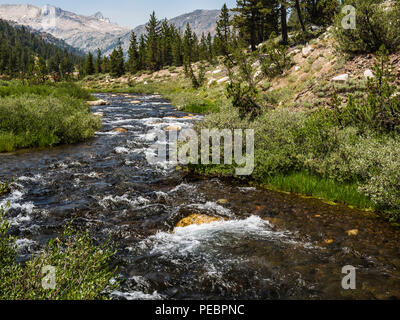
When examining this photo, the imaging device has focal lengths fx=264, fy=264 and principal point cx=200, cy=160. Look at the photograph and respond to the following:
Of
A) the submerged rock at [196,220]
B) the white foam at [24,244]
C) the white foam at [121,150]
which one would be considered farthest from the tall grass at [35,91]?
the submerged rock at [196,220]

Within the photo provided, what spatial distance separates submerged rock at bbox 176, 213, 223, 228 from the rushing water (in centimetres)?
21

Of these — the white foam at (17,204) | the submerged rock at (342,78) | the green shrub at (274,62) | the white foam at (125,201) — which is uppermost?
the green shrub at (274,62)

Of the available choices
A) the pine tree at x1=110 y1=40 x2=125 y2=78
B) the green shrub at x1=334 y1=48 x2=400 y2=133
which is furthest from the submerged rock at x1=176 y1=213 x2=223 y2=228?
the pine tree at x1=110 y1=40 x2=125 y2=78

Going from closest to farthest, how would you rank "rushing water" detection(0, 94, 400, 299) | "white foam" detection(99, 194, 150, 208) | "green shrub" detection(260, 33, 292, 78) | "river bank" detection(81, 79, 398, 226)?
"rushing water" detection(0, 94, 400, 299)
"river bank" detection(81, 79, 398, 226)
"white foam" detection(99, 194, 150, 208)
"green shrub" detection(260, 33, 292, 78)

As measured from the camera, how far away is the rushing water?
5.06 m

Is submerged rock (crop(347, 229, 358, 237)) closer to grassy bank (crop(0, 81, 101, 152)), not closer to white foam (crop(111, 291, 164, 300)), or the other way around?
white foam (crop(111, 291, 164, 300))

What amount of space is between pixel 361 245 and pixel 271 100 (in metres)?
15.4

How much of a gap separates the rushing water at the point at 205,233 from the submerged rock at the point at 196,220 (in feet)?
0.69

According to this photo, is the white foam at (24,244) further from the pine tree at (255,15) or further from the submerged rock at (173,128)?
the pine tree at (255,15)

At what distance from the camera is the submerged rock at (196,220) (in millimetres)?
7581

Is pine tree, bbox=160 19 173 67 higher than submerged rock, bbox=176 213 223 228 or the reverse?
higher

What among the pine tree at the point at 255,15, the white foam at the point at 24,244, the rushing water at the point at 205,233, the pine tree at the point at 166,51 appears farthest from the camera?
the pine tree at the point at 166,51

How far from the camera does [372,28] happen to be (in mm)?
16188

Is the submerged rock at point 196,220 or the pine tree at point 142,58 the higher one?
the pine tree at point 142,58
